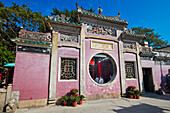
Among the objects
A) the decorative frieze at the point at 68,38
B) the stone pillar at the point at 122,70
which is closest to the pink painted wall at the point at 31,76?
the decorative frieze at the point at 68,38

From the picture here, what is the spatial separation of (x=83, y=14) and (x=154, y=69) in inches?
293

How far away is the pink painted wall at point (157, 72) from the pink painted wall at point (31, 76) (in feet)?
24.4

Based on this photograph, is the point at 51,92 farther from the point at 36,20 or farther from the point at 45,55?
the point at 36,20

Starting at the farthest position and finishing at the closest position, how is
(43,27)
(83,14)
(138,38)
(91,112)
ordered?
(43,27), (138,38), (83,14), (91,112)

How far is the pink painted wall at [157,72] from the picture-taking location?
768cm

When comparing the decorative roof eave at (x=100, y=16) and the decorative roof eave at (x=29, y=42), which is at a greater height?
the decorative roof eave at (x=100, y=16)

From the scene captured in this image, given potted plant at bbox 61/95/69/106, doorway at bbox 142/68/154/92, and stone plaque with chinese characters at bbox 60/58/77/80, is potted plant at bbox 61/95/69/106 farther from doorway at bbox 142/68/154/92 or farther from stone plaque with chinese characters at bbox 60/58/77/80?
doorway at bbox 142/68/154/92

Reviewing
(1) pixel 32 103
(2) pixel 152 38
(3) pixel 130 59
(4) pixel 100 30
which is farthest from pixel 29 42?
(2) pixel 152 38

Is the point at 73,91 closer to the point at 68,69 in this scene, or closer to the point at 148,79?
the point at 68,69

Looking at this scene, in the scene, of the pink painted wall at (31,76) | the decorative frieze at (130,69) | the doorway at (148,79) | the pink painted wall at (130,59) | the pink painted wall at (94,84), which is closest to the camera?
the pink painted wall at (31,76)

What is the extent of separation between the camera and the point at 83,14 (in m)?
6.10

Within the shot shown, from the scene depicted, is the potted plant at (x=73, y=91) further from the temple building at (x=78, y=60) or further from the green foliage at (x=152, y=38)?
the green foliage at (x=152, y=38)

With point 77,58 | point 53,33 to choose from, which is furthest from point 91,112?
point 53,33

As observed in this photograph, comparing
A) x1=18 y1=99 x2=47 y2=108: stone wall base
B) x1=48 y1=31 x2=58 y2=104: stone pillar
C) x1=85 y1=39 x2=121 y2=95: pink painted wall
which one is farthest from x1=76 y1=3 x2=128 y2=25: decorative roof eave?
x1=18 y1=99 x2=47 y2=108: stone wall base
